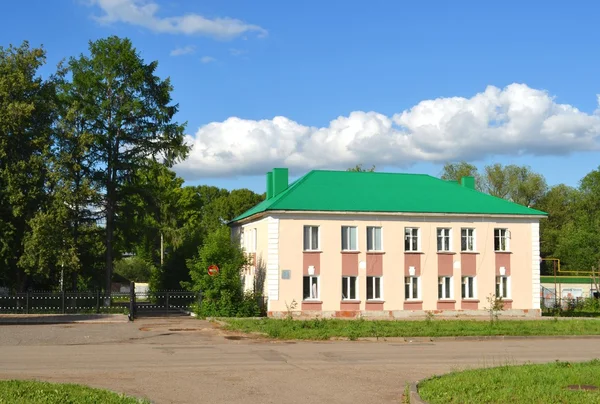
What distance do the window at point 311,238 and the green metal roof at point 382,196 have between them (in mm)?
1135

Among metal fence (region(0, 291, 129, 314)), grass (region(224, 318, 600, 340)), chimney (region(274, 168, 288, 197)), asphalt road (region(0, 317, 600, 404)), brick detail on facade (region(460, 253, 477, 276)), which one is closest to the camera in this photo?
asphalt road (region(0, 317, 600, 404))

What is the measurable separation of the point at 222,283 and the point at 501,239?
1628 cm

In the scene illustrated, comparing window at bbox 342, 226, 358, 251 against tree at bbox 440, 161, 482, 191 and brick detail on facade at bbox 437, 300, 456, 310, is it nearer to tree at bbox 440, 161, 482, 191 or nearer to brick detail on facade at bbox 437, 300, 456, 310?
brick detail on facade at bbox 437, 300, 456, 310

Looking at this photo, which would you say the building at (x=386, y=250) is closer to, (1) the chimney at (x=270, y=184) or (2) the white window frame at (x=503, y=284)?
(2) the white window frame at (x=503, y=284)

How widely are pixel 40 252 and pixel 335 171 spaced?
17.3 meters

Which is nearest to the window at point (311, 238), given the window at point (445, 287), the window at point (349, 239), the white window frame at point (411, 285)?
the window at point (349, 239)

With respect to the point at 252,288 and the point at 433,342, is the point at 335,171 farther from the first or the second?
the point at 433,342

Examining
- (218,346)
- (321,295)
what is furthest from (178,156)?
(218,346)

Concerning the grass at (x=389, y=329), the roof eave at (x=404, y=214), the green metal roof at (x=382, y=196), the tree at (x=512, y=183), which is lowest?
the grass at (x=389, y=329)

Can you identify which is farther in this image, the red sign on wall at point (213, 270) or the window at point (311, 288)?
the window at point (311, 288)

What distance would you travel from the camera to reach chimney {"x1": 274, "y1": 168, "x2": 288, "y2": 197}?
1624 inches

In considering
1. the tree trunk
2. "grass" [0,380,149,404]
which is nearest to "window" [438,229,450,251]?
the tree trunk

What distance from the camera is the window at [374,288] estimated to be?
37875 millimetres

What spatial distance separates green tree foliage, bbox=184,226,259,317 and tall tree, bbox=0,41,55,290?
9479mm
